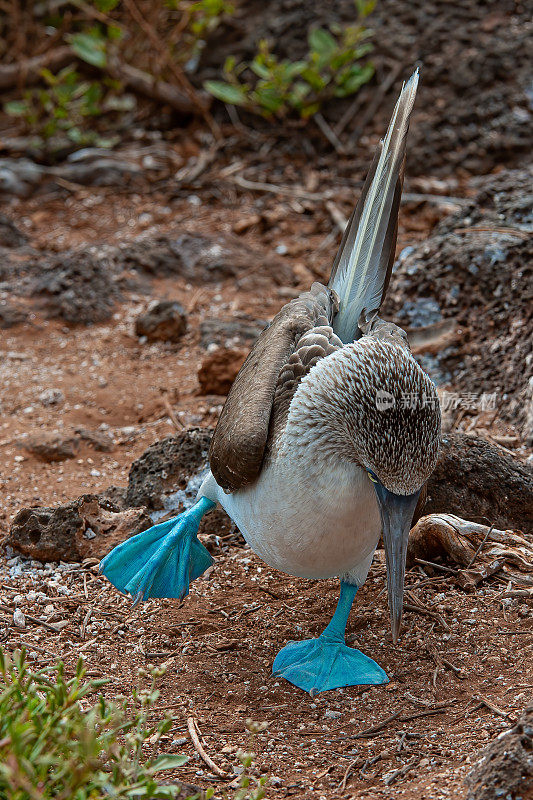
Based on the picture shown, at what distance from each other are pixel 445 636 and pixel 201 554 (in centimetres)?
108

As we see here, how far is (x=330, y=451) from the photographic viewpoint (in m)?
3.13

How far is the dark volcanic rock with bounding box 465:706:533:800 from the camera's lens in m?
2.32

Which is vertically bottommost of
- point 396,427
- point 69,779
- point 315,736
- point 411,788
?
point 315,736

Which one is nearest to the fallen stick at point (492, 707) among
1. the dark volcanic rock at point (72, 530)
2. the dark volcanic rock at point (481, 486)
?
the dark volcanic rock at point (481, 486)

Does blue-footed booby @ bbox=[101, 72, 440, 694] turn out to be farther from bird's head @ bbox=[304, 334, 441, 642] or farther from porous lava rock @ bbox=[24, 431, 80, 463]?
porous lava rock @ bbox=[24, 431, 80, 463]

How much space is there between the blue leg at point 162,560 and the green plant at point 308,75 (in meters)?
5.42

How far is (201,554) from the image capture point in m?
3.96

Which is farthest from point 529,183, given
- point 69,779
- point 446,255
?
point 69,779

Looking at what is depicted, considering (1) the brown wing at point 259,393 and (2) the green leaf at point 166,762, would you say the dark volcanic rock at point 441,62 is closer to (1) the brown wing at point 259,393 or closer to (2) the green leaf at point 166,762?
(1) the brown wing at point 259,393

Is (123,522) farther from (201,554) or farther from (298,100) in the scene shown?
(298,100)

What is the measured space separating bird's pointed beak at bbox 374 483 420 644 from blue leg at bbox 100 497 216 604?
1061 mm

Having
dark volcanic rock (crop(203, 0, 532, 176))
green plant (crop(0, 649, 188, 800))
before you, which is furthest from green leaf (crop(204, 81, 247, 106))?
green plant (crop(0, 649, 188, 800))

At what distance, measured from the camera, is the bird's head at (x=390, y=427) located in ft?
9.55

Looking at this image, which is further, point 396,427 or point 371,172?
point 371,172
